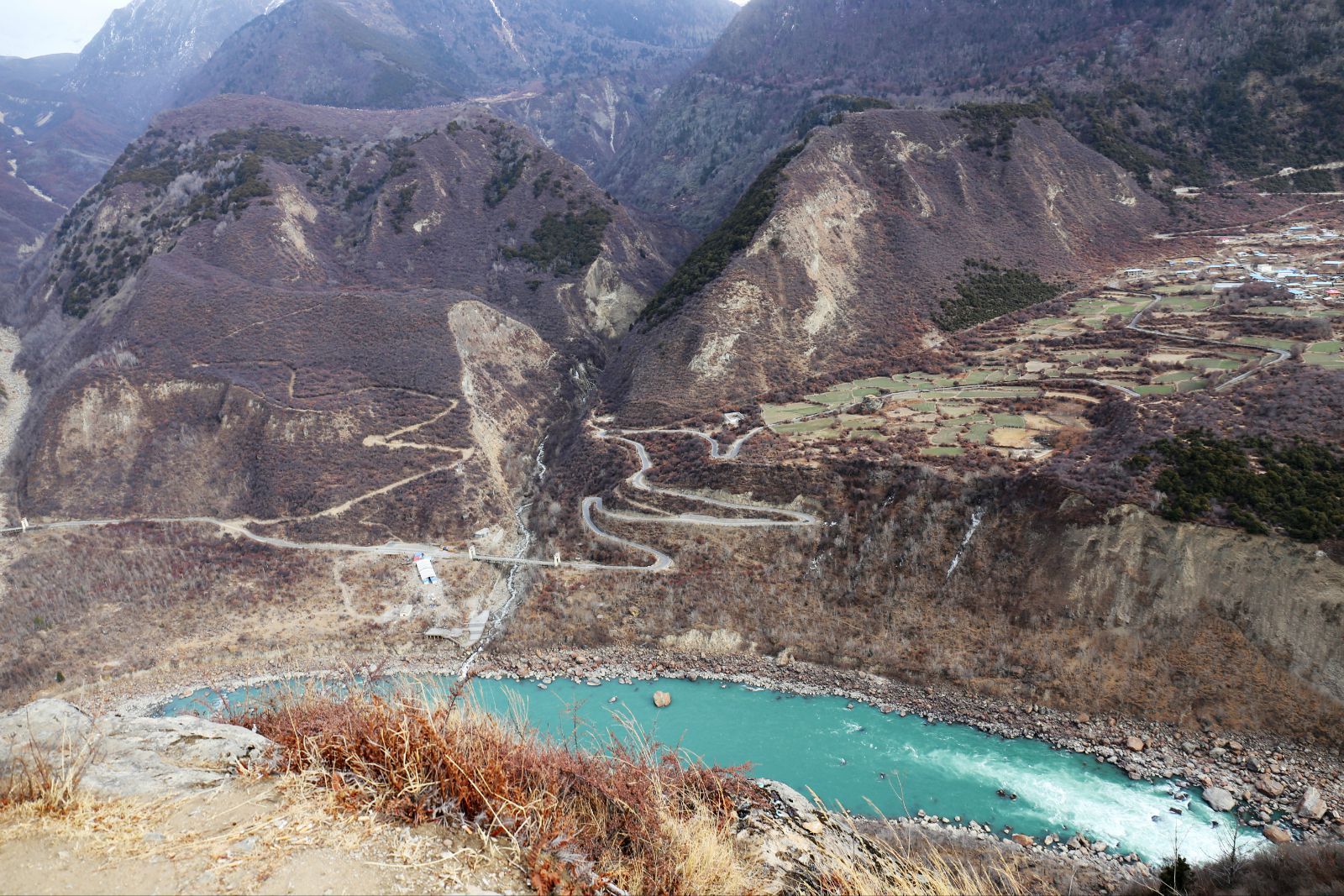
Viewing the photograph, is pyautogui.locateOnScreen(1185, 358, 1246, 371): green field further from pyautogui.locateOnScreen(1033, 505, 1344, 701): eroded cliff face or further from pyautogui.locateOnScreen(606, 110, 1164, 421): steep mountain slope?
pyautogui.locateOnScreen(606, 110, 1164, 421): steep mountain slope

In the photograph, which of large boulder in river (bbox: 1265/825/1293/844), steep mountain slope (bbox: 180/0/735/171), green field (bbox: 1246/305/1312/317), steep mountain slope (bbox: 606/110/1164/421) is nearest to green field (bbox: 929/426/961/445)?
steep mountain slope (bbox: 606/110/1164/421)

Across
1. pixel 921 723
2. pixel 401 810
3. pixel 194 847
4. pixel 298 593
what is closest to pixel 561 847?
pixel 401 810

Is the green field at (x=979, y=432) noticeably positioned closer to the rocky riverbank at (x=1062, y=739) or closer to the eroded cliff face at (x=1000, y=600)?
the eroded cliff face at (x=1000, y=600)

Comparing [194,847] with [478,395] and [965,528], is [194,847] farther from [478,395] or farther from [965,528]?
[478,395]

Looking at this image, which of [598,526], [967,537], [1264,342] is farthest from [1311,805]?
[598,526]

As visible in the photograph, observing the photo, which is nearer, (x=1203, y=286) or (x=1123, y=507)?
(x=1123, y=507)

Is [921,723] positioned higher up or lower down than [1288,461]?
lower down

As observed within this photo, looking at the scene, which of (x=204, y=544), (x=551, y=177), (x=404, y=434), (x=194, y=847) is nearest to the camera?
(x=194, y=847)
